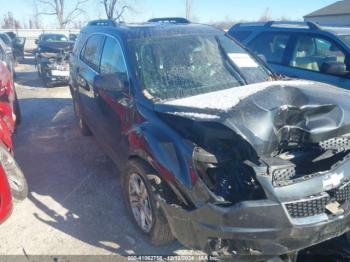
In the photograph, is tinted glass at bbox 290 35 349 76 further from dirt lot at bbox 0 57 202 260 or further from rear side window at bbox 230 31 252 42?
dirt lot at bbox 0 57 202 260

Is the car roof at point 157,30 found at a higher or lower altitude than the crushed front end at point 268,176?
higher

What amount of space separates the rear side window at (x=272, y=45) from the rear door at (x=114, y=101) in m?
3.20

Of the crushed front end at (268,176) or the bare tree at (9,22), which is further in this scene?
the bare tree at (9,22)

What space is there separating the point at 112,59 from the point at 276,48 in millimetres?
3400

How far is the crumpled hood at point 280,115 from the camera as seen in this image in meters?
2.39

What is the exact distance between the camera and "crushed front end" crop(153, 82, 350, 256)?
2.28 m

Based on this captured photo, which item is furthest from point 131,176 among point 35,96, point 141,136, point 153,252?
point 35,96

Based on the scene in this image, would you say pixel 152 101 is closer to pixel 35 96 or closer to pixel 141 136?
pixel 141 136

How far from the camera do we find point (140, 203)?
10.8 ft

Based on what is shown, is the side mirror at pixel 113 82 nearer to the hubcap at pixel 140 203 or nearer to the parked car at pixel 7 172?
the hubcap at pixel 140 203

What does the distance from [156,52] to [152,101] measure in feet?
2.20

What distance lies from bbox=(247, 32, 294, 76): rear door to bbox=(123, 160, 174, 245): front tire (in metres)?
3.54

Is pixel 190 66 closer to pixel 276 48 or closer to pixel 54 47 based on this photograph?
pixel 276 48

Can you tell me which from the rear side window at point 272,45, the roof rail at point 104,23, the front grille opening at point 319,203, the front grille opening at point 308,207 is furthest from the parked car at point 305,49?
the front grille opening at point 308,207
